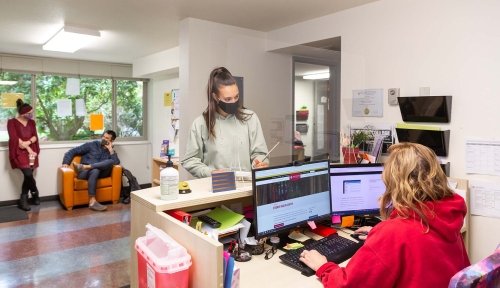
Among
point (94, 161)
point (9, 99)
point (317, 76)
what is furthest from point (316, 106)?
point (9, 99)

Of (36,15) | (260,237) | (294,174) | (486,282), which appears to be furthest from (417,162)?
(36,15)

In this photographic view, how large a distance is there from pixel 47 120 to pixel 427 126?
5.82 meters

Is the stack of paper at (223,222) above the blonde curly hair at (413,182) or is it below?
below

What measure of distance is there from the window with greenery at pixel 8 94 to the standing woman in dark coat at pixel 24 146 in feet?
0.95

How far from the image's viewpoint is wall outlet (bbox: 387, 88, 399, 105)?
2904 mm

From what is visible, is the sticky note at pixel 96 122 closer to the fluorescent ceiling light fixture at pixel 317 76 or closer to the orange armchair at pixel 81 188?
the orange armchair at pixel 81 188

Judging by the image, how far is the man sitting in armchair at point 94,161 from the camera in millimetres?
5363

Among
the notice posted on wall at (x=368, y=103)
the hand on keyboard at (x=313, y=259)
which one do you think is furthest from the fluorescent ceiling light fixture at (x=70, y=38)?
the hand on keyboard at (x=313, y=259)

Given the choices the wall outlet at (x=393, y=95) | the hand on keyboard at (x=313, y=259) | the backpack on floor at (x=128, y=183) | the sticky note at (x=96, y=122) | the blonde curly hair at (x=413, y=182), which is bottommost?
the backpack on floor at (x=128, y=183)

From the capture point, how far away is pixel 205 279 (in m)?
1.24

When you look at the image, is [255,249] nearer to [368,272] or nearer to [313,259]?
[313,259]

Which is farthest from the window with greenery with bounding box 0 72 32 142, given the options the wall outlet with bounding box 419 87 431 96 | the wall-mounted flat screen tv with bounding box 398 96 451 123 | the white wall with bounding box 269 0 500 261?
the wall outlet with bounding box 419 87 431 96

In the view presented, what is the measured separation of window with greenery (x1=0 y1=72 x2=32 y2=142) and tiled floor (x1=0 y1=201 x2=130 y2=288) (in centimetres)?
151

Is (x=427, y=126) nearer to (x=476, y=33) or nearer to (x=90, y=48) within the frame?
(x=476, y=33)
